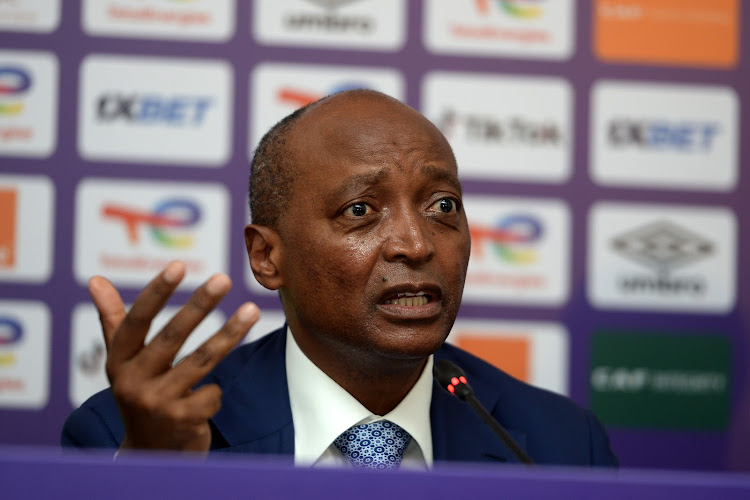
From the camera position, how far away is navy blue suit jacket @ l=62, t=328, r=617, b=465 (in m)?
1.53

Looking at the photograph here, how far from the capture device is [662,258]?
9.55 ft

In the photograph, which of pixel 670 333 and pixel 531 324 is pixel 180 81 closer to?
pixel 531 324

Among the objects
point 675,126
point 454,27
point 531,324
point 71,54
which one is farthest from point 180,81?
point 675,126

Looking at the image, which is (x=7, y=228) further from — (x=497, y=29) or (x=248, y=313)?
(x=248, y=313)

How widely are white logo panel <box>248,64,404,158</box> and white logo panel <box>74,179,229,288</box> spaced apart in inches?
9.9

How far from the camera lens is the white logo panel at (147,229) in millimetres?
2746

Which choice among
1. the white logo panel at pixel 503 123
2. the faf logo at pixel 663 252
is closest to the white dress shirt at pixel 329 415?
the white logo panel at pixel 503 123

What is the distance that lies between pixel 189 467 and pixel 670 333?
97.2 inches

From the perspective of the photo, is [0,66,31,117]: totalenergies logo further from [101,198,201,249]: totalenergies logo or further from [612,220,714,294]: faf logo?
[612,220,714,294]: faf logo

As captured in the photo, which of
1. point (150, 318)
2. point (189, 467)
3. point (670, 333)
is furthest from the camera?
point (670, 333)

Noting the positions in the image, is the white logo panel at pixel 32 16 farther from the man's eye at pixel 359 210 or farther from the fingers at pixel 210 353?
the fingers at pixel 210 353

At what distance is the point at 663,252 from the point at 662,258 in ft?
0.07

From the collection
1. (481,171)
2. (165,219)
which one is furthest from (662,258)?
(165,219)

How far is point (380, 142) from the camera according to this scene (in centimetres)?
153
